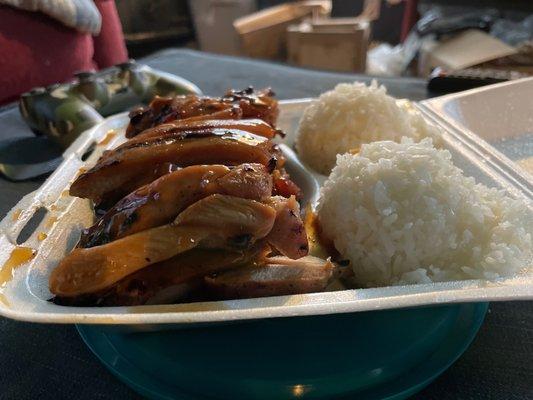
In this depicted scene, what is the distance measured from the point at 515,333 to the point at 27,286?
774mm

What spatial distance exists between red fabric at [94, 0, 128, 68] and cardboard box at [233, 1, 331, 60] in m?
1.14

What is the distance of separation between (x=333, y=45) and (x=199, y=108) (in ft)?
8.48

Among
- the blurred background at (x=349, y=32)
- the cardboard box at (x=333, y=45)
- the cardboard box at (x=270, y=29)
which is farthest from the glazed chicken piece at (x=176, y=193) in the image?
the cardboard box at (x=270, y=29)

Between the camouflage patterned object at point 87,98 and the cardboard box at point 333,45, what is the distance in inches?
65.9

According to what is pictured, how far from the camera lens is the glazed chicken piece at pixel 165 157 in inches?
33.1

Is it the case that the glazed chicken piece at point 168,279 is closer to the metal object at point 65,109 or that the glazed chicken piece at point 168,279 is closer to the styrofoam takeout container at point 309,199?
the styrofoam takeout container at point 309,199

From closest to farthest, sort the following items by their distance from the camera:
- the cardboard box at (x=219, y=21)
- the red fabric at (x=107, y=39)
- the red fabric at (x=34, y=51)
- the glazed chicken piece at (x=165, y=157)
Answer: the glazed chicken piece at (x=165, y=157)
the red fabric at (x=34, y=51)
the red fabric at (x=107, y=39)
the cardboard box at (x=219, y=21)

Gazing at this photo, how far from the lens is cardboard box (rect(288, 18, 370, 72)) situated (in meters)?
3.39

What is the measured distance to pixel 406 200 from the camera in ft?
2.79

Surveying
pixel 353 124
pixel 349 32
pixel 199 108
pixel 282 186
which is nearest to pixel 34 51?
pixel 199 108

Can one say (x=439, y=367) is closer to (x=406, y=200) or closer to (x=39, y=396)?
(x=406, y=200)

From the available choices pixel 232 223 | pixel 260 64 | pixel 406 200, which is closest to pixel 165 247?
pixel 232 223

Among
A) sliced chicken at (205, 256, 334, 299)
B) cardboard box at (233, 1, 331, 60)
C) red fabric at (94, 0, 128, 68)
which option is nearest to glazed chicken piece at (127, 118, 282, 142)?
sliced chicken at (205, 256, 334, 299)

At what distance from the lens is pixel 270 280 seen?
721 millimetres
